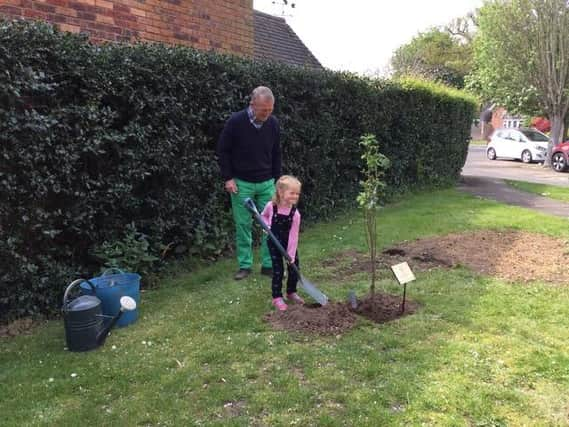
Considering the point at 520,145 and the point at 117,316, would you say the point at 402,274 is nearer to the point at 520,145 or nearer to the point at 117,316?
the point at 117,316

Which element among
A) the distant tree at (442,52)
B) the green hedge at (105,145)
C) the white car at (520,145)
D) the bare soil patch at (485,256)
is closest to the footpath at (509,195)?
the bare soil patch at (485,256)

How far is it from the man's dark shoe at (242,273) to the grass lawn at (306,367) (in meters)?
0.37

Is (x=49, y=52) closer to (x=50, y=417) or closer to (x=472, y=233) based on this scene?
(x=50, y=417)

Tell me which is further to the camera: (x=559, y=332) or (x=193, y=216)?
(x=193, y=216)

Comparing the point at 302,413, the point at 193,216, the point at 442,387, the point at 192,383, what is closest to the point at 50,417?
the point at 192,383

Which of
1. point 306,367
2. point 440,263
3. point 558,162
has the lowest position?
point 306,367

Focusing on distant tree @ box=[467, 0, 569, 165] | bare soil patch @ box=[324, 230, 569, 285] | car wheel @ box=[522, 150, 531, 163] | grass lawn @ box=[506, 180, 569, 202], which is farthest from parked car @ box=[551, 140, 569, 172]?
bare soil patch @ box=[324, 230, 569, 285]

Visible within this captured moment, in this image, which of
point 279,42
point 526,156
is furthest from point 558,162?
point 279,42

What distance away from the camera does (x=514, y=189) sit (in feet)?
46.2

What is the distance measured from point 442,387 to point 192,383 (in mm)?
1641

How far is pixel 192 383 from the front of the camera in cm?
350

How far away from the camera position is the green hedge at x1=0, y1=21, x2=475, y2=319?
4.39 metres

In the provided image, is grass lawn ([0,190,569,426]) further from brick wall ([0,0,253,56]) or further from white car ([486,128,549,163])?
white car ([486,128,549,163])

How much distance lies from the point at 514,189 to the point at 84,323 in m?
12.8
